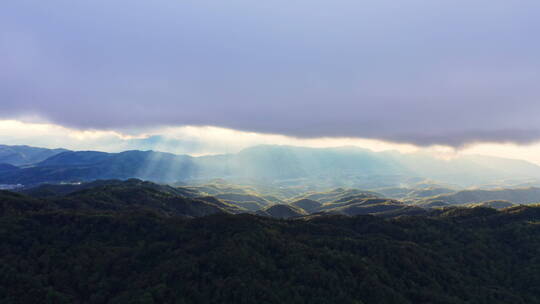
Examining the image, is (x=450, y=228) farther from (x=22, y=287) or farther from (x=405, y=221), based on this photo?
(x=22, y=287)

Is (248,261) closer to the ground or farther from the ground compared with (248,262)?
farther from the ground

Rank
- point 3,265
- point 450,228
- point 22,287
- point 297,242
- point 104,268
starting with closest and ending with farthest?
point 22,287 < point 3,265 < point 104,268 < point 297,242 < point 450,228

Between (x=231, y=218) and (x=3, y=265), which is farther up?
(x=231, y=218)

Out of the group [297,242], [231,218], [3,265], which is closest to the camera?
[3,265]

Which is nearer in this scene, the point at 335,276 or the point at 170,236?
the point at 335,276

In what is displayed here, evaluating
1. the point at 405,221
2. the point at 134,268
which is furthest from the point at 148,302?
the point at 405,221

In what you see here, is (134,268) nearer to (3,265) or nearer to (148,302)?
(148,302)

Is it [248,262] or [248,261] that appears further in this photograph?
[248,261]
